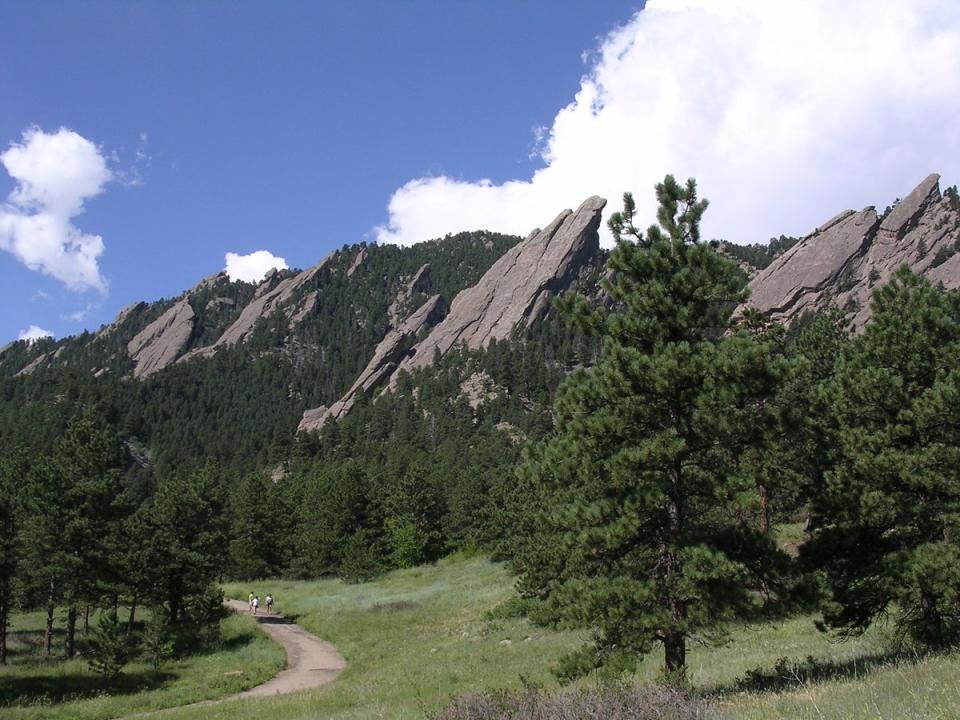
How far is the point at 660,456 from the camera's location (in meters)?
10.6

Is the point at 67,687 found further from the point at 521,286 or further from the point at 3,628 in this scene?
the point at 521,286

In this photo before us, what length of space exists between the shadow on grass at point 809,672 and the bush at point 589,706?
10.7 feet

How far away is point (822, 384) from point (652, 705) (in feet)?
29.4

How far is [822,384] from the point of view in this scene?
1358cm

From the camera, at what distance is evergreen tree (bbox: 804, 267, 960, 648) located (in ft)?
37.8

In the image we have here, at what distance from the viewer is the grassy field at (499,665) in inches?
320

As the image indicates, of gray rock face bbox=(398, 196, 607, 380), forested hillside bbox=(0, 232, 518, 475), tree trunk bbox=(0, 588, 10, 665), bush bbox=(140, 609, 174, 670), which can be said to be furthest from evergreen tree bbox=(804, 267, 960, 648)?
gray rock face bbox=(398, 196, 607, 380)

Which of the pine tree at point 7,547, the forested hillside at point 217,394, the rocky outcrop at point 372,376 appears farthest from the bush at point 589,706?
the rocky outcrop at point 372,376

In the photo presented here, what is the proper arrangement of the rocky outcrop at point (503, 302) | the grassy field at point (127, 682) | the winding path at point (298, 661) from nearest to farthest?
the grassy field at point (127, 682) → the winding path at point (298, 661) → the rocky outcrop at point (503, 302)

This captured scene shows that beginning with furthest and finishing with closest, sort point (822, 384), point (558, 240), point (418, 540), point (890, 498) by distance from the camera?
point (558, 240)
point (418, 540)
point (822, 384)
point (890, 498)

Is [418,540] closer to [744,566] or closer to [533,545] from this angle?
[533,545]

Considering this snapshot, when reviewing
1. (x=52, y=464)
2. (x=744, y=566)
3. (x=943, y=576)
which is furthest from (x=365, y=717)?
(x=52, y=464)

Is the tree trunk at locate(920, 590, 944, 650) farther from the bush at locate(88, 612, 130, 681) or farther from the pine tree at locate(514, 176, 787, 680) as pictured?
the bush at locate(88, 612, 130, 681)

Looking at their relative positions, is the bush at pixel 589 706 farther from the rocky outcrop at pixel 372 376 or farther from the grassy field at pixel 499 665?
the rocky outcrop at pixel 372 376
